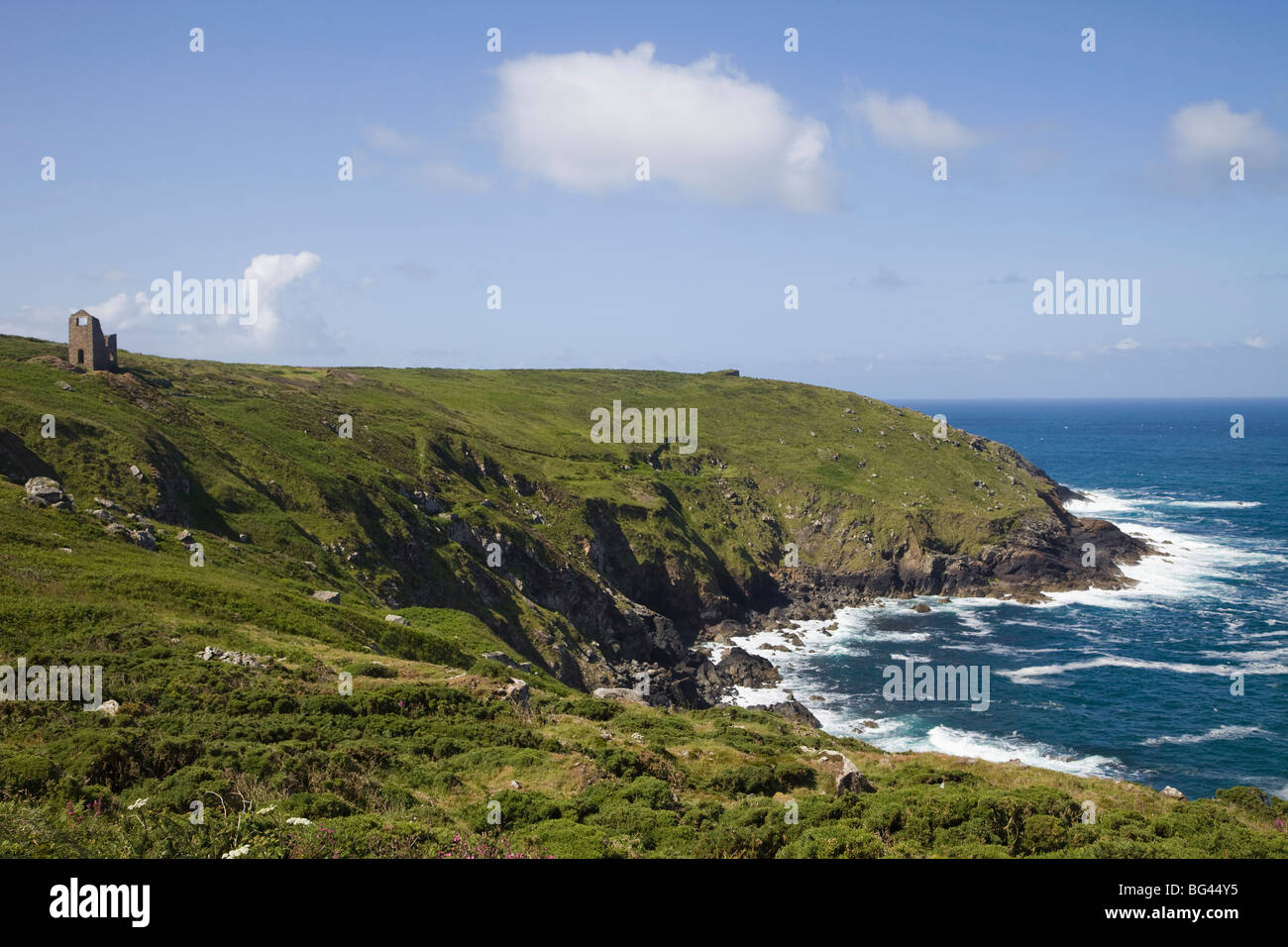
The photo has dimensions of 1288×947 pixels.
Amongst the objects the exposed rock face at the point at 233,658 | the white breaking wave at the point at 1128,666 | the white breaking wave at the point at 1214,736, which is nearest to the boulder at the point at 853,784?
the exposed rock face at the point at 233,658

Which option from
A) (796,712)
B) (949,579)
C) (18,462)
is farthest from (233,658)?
(949,579)

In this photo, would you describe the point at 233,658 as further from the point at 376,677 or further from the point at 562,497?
the point at 562,497

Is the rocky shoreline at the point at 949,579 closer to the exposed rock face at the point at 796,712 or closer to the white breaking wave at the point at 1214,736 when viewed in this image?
the exposed rock face at the point at 796,712

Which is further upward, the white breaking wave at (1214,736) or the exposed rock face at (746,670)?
the exposed rock face at (746,670)

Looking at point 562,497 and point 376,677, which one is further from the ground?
point 562,497

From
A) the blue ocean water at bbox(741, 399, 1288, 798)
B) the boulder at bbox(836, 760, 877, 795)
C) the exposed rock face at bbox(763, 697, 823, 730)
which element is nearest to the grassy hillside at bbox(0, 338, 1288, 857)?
the boulder at bbox(836, 760, 877, 795)
